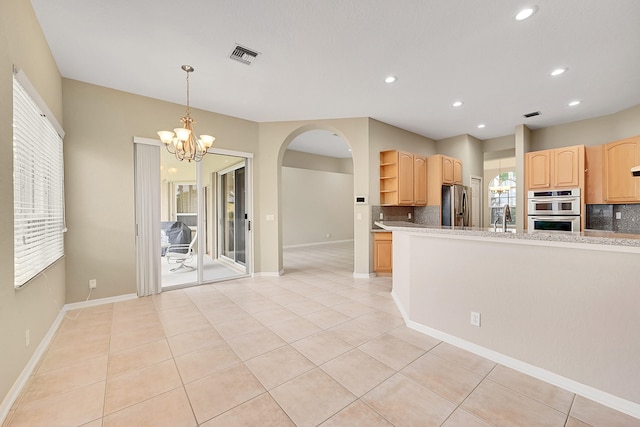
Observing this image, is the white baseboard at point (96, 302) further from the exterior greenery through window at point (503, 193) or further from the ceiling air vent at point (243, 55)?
the exterior greenery through window at point (503, 193)

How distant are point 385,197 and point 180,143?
3821mm

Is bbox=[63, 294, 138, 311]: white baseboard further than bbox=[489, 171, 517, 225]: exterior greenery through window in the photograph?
No

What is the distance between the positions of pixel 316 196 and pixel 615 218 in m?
7.26

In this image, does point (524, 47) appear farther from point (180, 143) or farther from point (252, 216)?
point (252, 216)

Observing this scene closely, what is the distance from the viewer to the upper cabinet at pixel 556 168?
15.6ft

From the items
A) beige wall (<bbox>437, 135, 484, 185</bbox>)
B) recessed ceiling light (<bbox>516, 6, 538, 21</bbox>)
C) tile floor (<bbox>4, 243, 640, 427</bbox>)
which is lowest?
tile floor (<bbox>4, 243, 640, 427</bbox>)

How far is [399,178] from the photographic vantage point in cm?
525

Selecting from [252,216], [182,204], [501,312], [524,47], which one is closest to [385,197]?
[252,216]

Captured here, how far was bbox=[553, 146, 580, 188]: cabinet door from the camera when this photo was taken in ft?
15.7

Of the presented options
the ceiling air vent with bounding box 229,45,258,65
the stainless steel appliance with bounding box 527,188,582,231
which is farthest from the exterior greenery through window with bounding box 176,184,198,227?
the stainless steel appliance with bounding box 527,188,582,231

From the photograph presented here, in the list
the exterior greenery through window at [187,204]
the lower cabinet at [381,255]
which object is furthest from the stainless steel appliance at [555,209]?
the exterior greenery through window at [187,204]

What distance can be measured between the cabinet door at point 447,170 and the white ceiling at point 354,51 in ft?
4.98

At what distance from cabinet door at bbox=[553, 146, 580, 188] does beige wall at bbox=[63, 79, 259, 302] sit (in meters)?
7.00

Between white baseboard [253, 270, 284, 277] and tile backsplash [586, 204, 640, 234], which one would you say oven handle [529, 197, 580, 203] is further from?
white baseboard [253, 270, 284, 277]
